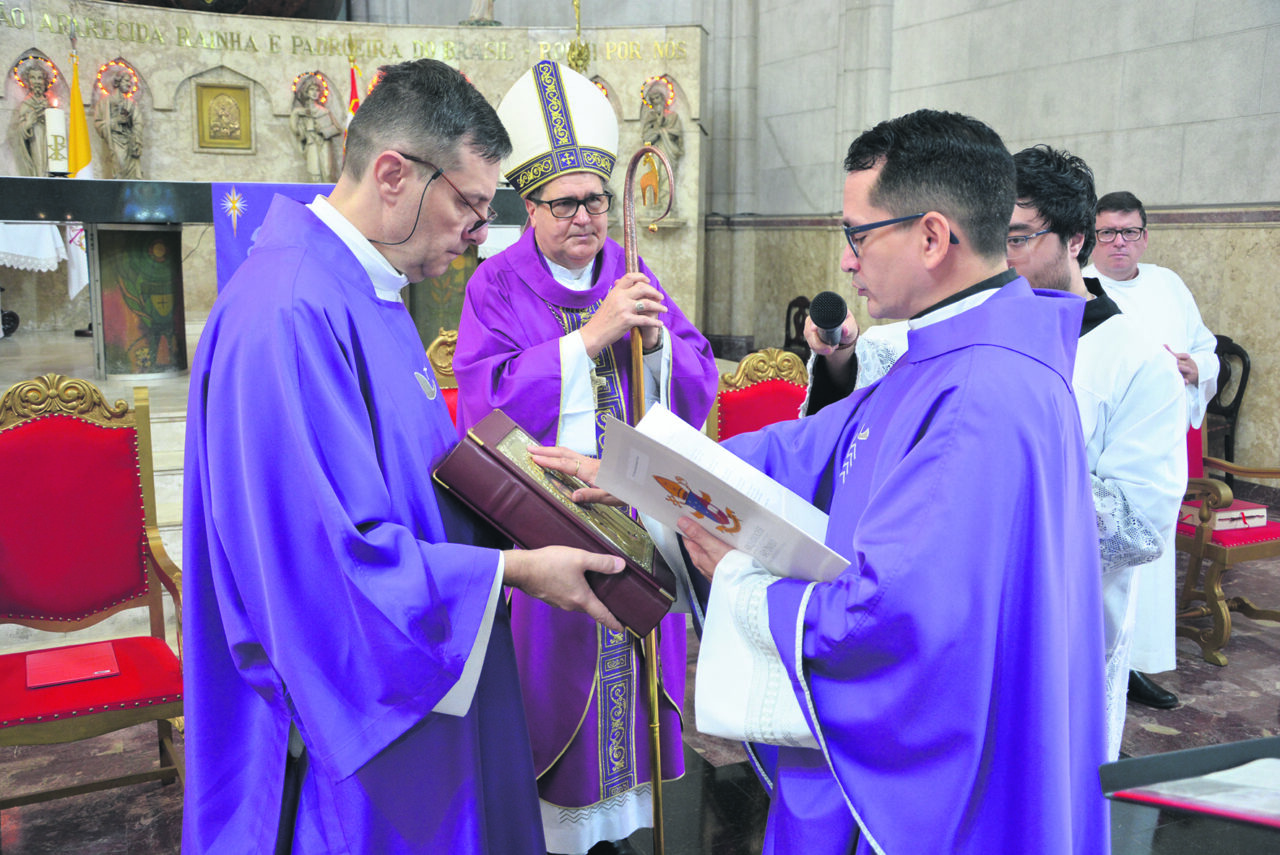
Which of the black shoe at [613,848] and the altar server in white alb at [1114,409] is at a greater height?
the altar server in white alb at [1114,409]

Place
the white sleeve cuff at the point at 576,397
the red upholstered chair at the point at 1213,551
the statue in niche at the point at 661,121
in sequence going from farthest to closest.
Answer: the statue in niche at the point at 661,121, the red upholstered chair at the point at 1213,551, the white sleeve cuff at the point at 576,397

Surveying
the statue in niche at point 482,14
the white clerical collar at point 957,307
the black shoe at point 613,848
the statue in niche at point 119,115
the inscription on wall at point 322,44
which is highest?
the statue in niche at point 482,14

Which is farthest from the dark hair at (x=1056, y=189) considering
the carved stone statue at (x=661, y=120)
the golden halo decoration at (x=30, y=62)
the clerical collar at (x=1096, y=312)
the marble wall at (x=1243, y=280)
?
the golden halo decoration at (x=30, y=62)

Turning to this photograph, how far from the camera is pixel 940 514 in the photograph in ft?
4.15

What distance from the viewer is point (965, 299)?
146cm

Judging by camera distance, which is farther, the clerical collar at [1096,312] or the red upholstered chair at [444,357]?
the red upholstered chair at [444,357]

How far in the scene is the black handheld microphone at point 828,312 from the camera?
1.97 meters

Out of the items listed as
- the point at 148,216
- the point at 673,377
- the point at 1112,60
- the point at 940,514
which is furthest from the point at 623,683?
the point at 1112,60

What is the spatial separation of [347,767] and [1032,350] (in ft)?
3.82

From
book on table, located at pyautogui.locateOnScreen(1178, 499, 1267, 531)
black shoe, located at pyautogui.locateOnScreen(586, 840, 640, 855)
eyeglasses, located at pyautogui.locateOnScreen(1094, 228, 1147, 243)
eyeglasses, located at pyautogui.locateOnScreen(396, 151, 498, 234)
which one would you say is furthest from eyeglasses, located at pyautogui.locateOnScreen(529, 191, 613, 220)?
book on table, located at pyautogui.locateOnScreen(1178, 499, 1267, 531)

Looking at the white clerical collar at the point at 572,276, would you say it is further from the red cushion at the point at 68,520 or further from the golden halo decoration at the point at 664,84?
the golden halo decoration at the point at 664,84

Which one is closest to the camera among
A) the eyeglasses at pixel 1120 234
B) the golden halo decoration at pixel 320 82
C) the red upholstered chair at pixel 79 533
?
the red upholstered chair at pixel 79 533

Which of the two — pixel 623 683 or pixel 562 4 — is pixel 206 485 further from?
pixel 562 4

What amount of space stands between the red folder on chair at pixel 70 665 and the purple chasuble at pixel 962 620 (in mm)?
2133
